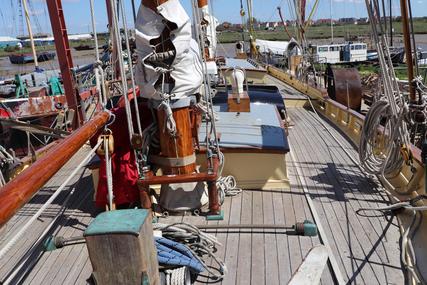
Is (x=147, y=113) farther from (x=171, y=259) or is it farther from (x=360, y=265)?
(x=360, y=265)

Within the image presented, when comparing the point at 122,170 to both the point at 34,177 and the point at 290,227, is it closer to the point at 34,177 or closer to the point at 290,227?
the point at 290,227

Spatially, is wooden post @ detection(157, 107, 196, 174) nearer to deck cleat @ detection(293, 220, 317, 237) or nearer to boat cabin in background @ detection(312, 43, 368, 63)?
deck cleat @ detection(293, 220, 317, 237)

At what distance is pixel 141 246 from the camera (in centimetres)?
207

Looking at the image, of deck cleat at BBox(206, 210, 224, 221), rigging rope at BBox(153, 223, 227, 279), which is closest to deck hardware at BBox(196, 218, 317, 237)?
deck cleat at BBox(206, 210, 224, 221)

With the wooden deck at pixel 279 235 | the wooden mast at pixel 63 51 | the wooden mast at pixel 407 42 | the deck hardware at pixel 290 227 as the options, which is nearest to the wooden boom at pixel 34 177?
the wooden deck at pixel 279 235

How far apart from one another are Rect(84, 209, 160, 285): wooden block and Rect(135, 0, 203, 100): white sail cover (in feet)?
6.00

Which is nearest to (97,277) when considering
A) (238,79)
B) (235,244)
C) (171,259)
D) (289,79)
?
(171,259)

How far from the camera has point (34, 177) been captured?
1.99 m

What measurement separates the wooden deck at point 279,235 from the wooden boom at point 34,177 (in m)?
0.62

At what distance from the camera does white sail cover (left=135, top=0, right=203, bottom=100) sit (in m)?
3.62

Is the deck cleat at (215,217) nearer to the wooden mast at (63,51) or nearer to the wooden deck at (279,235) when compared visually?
the wooden deck at (279,235)

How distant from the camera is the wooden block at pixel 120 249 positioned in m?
2.03

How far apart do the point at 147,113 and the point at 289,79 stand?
932 centimetres

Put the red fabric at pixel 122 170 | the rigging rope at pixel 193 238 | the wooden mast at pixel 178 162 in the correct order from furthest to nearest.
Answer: the red fabric at pixel 122 170 → the wooden mast at pixel 178 162 → the rigging rope at pixel 193 238
